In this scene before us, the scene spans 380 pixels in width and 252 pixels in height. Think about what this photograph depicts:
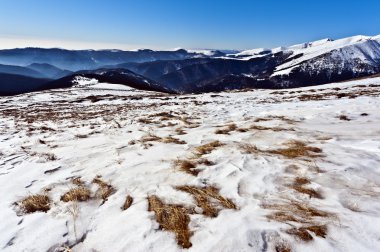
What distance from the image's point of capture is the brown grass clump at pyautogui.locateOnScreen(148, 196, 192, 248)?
409cm

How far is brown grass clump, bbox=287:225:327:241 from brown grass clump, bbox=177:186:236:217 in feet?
3.51

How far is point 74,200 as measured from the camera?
533cm

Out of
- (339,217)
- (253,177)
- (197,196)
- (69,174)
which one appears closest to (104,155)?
(69,174)

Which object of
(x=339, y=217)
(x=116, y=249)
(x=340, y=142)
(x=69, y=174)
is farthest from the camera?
(x=340, y=142)

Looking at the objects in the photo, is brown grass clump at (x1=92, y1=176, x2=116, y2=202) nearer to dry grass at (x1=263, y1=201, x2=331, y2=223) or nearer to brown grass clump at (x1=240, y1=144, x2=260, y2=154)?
dry grass at (x1=263, y1=201, x2=331, y2=223)

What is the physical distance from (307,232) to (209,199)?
5.63 ft

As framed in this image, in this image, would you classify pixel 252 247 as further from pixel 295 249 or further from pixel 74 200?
pixel 74 200

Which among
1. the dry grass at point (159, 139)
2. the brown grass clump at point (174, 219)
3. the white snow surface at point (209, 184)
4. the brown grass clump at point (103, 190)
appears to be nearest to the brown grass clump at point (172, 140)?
the dry grass at point (159, 139)

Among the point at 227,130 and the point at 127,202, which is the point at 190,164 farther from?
the point at 227,130

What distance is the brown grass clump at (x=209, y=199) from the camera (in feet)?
15.6

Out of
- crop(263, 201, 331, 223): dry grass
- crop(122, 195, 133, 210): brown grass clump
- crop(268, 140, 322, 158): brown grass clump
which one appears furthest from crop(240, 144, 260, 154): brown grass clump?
crop(122, 195, 133, 210): brown grass clump

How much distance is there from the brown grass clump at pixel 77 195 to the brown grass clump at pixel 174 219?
4.29 feet

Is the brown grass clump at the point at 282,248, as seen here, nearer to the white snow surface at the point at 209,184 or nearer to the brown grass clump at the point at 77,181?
the white snow surface at the point at 209,184

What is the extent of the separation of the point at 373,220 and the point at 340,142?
4.19 meters
